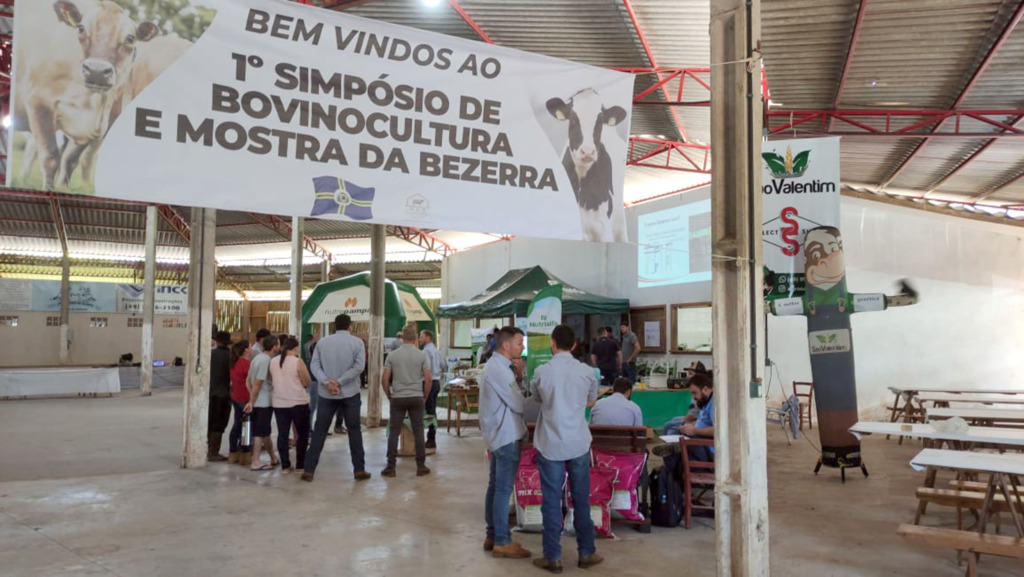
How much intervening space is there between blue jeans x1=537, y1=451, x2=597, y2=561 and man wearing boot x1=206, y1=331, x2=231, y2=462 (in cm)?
483

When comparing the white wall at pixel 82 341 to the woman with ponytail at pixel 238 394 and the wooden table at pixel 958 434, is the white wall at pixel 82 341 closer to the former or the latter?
the woman with ponytail at pixel 238 394

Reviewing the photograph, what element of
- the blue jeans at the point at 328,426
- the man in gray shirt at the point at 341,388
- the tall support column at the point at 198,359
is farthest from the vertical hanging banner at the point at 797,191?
the tall support column at the point at 198,359

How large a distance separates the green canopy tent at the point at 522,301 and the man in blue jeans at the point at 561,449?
8.70 metres

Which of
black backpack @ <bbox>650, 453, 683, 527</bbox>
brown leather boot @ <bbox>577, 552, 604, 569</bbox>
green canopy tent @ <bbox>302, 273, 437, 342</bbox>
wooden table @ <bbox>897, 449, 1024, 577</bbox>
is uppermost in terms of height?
green canopy tent @ <bbox>302, 273, 437, 342</bbox>

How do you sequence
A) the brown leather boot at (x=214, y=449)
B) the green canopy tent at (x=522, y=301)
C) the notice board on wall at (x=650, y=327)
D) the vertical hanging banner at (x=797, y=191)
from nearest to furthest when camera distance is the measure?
the vertical hanging banner at (x=797, y=191) → the brown leather boot at (x=214, y=449) → the green canopy tent at (x=522, y=301) → the notice board on wall at (x=650, y=327)

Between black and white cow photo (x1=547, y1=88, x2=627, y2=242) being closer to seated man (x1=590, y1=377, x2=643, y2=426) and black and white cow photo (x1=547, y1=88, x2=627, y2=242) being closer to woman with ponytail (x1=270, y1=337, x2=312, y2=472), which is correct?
seated man (x1=590, y1=377, x2=643, y2=426)

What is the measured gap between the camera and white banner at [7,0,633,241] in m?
2.78

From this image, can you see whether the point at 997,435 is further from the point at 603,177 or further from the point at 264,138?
the point at 264,138

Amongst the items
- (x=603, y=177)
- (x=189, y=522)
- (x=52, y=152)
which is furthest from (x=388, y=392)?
(x=52, y=152)

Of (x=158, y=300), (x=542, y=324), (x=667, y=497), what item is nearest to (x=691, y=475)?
(x=667, y=497)

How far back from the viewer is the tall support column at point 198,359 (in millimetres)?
6965

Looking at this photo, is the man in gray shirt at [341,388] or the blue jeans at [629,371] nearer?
the man in gray shirt at [341,388]

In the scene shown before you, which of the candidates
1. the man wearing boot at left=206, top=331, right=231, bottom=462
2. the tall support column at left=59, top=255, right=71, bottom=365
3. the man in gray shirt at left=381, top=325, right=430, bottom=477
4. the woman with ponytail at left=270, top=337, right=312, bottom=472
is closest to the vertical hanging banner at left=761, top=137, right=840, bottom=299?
the man in gray shirt at left=381, top=325, right=430, bottom=477

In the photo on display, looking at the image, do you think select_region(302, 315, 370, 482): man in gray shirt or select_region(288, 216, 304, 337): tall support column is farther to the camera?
select_region(288, 216, 304, 337): tall support column
